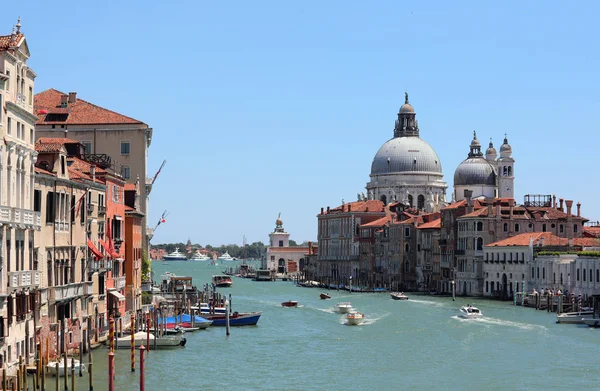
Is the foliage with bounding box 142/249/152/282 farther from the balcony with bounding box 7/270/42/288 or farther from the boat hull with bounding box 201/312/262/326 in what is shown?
the balcony with bounding box 7/270/42/288

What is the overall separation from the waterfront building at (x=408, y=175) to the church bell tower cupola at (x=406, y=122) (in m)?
1.24

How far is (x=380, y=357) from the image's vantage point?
3897cm

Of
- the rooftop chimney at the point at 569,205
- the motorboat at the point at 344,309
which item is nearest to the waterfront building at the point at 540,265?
the rooftop chimney at the point at 569,205

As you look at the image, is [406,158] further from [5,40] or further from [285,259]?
[5,40]

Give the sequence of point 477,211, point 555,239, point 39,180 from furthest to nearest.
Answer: point 477,211 < point 555,239 < point 39,180

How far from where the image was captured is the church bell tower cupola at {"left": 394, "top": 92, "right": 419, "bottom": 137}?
12748 centimetres

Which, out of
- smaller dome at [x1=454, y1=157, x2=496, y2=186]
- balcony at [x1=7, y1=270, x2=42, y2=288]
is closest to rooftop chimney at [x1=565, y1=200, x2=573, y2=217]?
smaller dome at [x1=454, y1=157, x2=496, y2=186]

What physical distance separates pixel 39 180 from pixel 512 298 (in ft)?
162

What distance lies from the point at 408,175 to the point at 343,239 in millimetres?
11085

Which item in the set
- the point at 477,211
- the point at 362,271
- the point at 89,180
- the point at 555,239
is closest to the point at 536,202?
the point at 477,211

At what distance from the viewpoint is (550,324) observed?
5153 cm

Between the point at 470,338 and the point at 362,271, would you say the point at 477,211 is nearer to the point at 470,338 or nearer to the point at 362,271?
the point at 362,271

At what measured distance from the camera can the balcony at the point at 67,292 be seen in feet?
98.5

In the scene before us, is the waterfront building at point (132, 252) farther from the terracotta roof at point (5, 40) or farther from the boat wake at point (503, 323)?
the terracotta roof at point (5, 40)
